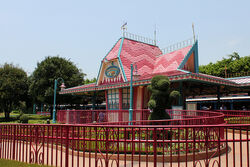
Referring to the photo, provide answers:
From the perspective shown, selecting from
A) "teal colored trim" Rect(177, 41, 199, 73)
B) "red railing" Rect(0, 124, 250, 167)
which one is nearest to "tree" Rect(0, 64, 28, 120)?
"teal colored trim" Rect(177, 41, 199, 73)

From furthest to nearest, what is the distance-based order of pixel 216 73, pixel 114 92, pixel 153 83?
pixel 216 73
pixel 114 92
pixel 153 83

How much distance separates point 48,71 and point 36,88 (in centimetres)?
309

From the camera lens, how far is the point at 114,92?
19.2 m

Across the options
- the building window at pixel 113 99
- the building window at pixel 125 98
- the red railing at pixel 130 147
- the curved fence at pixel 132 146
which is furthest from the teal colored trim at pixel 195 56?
the red railing at pixel 130 147

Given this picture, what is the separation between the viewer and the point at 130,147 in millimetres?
7023

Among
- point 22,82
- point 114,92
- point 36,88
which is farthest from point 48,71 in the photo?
point 114,92

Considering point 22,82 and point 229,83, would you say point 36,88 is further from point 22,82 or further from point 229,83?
point 229,83

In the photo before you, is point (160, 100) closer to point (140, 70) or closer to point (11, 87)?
point (140, 70)

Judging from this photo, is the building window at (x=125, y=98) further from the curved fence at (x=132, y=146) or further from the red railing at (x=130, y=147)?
the red railing at (x=130, y=147)

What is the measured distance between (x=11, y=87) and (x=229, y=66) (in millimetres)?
38435

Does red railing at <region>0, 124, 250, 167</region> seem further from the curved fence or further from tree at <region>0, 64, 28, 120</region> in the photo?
tree at <region>0, 64, 28, 120</region>

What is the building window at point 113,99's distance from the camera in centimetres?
1884

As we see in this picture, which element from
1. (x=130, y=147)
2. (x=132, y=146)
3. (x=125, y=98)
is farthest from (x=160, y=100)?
(x=125, y=98)

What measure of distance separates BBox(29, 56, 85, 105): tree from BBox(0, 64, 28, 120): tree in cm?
235
